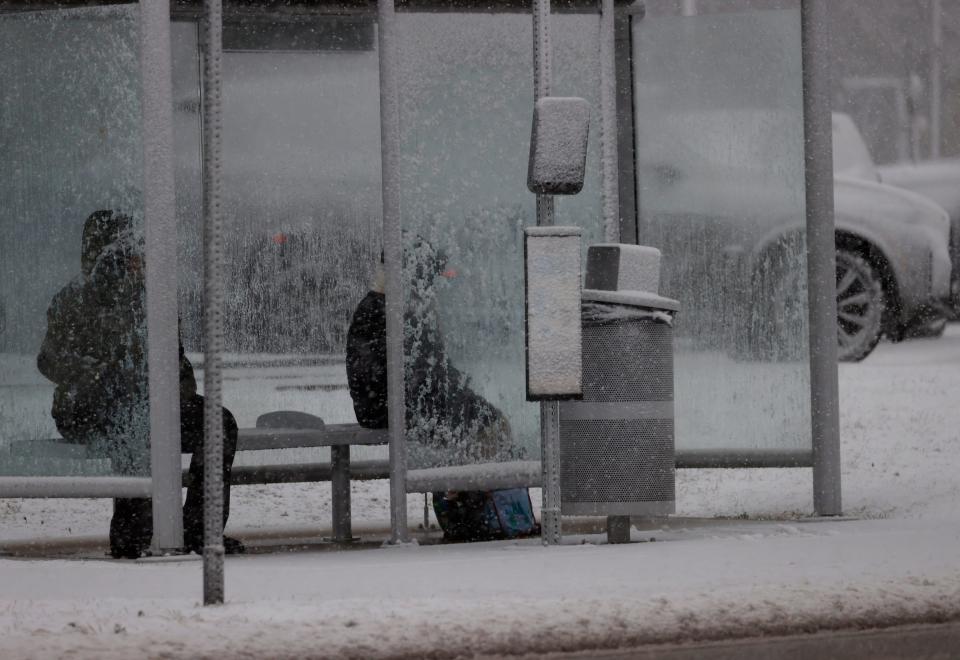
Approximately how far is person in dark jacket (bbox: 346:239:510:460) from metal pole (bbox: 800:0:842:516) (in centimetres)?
154

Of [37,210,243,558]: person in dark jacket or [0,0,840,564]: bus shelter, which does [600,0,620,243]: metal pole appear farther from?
[37,210,243,558]: person in dark jacket

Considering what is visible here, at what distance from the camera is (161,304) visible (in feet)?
28.4

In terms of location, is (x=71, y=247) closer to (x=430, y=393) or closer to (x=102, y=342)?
(x=102, y=342)

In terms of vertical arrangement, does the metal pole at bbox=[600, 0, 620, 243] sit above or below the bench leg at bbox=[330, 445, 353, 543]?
above

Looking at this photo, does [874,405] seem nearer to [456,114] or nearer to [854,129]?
[854,129]

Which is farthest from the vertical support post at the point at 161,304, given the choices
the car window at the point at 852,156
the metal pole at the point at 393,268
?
the car window at the point at 852,156

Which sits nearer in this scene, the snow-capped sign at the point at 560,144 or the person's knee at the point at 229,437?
the snow-capped sign at the point at 560,144

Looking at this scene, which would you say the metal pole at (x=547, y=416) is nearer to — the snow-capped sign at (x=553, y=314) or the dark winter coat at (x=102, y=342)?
the snow-capped sign at (x=553, y=314)

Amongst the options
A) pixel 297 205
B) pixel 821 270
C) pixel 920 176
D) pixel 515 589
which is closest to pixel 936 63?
pixel 920 176

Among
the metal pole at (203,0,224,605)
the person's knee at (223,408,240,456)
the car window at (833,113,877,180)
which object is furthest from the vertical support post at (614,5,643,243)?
the car window at (833,113,877,180)

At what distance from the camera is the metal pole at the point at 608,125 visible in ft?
31.4

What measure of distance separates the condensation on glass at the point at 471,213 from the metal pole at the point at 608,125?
8 centimetres

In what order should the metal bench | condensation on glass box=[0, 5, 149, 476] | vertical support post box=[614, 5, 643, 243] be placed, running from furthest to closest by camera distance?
vertical support post box=[614, 5, 643, 243]
the metal bench
condensation on glass box=[0, 5, 149, 476]

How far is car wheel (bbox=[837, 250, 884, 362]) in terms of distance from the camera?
15.4m
